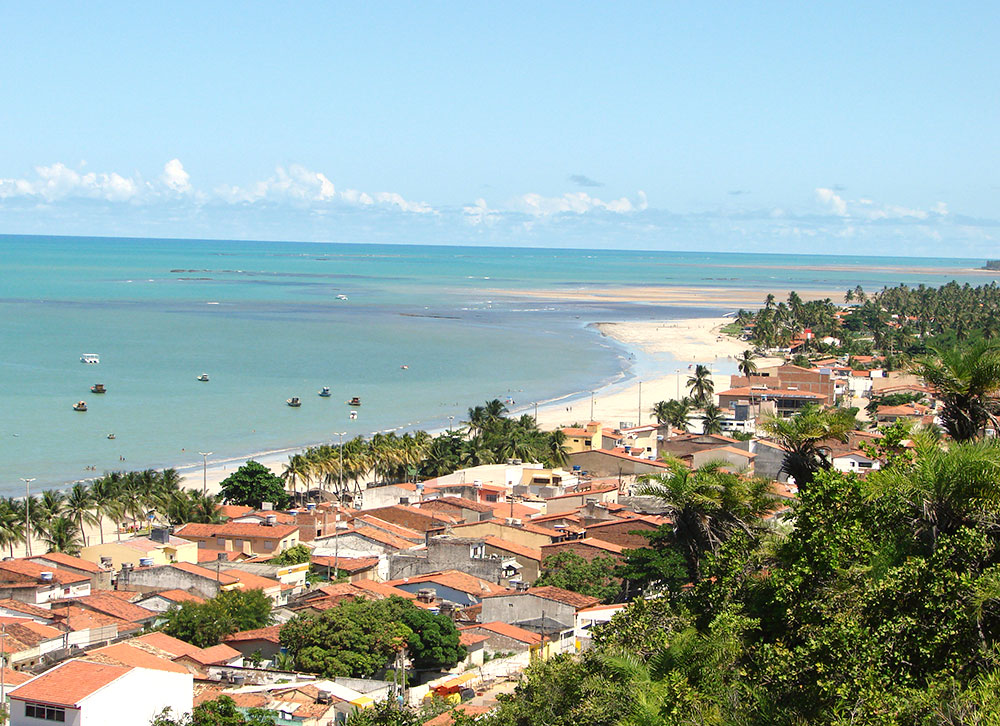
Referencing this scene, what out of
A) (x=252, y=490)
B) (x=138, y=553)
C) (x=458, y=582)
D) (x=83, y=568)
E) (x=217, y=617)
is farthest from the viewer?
(x=252, y=490)

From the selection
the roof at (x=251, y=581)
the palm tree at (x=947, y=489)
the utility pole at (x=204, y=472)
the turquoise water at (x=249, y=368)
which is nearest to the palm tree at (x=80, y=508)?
the utility pole at (x=204, y=472)

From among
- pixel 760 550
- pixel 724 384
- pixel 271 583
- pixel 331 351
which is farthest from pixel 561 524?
pixel 331 351

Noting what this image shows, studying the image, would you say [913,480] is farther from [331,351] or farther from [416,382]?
[331,351]

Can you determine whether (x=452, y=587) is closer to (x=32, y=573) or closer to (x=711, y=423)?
(x=32, y=573)

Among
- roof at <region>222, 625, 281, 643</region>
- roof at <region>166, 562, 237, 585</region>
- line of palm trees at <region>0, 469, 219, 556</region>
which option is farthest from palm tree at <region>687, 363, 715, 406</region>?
roof at <region>222, 625, 281, 643</region>

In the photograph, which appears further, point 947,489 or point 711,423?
point 711,423

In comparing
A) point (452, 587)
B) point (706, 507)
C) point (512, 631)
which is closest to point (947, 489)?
point (706, 507)

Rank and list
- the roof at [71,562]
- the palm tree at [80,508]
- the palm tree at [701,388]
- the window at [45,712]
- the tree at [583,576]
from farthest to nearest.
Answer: the palm tree at [701,388], the palm tree at [80,508], the roof at [71,562], the tree at [583,576], the window at [45,712]

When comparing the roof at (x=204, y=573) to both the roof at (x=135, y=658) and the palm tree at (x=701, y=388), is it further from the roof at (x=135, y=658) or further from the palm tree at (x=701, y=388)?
the palm tree at (x=701, y=388)
